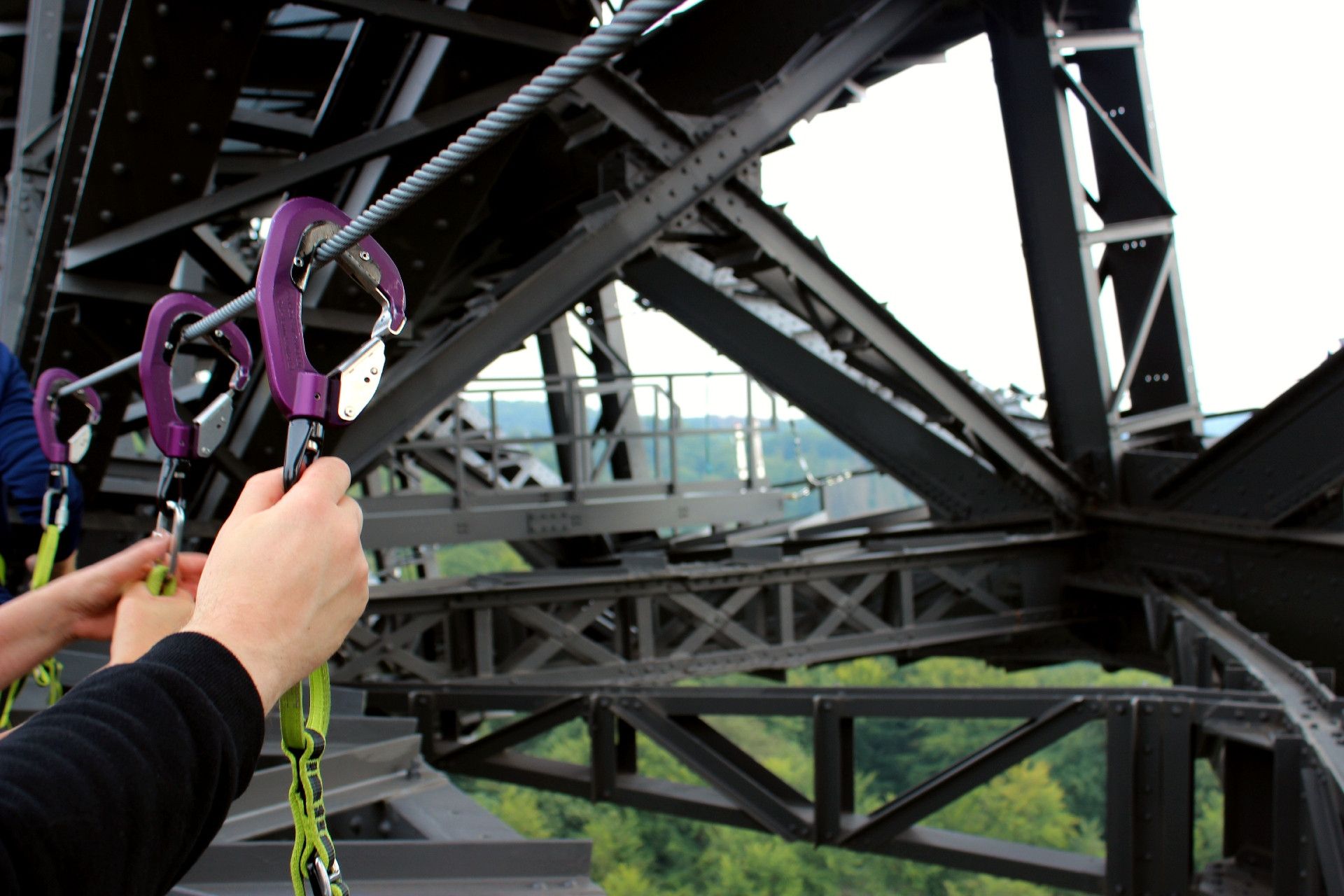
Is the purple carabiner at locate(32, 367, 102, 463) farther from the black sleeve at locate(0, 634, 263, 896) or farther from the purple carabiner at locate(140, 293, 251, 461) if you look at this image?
the black sleeve at locate(0, 634, 263, 896)

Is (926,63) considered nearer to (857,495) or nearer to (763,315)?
(763,315)

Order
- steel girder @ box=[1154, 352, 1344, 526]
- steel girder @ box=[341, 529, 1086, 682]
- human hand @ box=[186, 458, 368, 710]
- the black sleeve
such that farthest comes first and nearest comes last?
steel girder @ box=[341, 529, 1086, 682]
steel girder @ box=[1154, 352, 1344, 526]
human hand @ box=[186, 458, 368, 710]
the black sleeve

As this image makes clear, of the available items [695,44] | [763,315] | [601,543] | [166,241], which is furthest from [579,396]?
[166,241]

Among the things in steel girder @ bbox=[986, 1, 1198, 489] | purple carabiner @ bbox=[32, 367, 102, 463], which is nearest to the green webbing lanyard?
purple carabiner @ bbox=[32, 367, 102, 463]

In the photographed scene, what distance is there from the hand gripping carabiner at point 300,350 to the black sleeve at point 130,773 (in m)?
0.28

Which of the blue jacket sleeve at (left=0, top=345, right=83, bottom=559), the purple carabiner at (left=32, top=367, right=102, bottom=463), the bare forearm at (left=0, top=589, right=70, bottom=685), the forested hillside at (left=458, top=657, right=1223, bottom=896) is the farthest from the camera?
the forested hillside at (left=458, top=657, right=1223, bottom=896)

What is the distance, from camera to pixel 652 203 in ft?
18.9

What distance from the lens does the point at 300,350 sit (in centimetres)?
134

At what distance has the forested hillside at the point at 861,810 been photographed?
45469 mm

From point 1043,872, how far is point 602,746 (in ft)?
7.19

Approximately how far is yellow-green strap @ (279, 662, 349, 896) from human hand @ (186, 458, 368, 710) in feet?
0.41

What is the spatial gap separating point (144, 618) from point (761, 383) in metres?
7.44

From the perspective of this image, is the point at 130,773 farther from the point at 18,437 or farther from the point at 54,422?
the point at 18,437

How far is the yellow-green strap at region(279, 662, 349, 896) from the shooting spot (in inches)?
49.4
